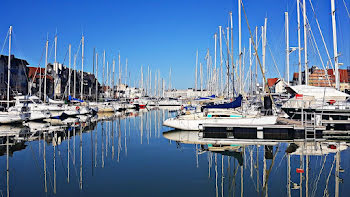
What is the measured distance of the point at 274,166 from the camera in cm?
1591

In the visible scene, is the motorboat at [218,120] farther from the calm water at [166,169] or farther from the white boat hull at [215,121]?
the calm water at [166,169]

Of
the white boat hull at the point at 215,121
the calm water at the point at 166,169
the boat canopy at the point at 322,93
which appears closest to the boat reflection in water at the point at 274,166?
the calm water at the point at 166,169

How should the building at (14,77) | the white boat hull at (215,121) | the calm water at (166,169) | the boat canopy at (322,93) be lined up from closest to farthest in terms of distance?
1. the calm water at (166,169)
2. the white boat hull at (215,121)
3. the boat canopy at (322,93)
4. the building at (14,77)

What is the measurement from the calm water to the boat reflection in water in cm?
4

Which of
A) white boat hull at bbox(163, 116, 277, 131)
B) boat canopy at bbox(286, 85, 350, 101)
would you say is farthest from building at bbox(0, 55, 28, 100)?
boat canopy at bbox(286, 85, 350, 101)

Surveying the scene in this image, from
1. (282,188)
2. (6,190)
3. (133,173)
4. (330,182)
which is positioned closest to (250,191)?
(282,188)

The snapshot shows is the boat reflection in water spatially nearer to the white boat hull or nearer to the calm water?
the calm water

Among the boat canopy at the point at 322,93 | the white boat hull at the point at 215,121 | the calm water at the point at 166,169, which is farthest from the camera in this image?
the boat canopy at the point at 322,93

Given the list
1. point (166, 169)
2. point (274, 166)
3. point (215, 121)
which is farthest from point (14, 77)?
point (274, 166)

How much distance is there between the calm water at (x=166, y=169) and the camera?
40.6 ft

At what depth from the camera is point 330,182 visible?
13039 mm

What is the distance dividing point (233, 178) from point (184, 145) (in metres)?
8.68

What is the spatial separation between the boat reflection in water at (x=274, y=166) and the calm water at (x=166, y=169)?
→ 4 centimetres

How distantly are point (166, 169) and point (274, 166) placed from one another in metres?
6.00
